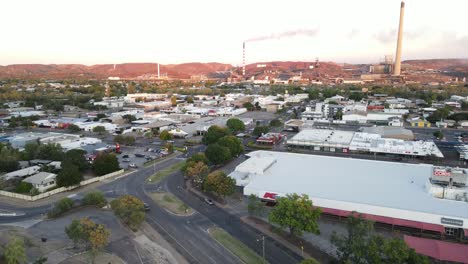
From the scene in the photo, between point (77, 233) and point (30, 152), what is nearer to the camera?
point (77, 233)

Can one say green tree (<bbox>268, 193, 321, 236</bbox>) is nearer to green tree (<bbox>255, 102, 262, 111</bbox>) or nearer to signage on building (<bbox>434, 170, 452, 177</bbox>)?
signage on building (<bbox>434, 170, 452, 177</bbox>)

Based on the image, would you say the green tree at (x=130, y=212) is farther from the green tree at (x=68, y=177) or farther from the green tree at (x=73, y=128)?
the green tree at (x=73, y=128)

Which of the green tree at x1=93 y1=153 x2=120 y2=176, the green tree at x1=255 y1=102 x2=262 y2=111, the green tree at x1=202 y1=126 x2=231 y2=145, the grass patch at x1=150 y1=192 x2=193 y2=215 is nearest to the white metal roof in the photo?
the green tree at x1=202 y1=126 x2=231 y2=145

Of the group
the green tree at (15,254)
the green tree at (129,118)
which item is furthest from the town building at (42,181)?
the green tree at (129,118)

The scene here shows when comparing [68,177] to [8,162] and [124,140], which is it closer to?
[8,162]

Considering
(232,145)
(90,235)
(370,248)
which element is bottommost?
(90,235)

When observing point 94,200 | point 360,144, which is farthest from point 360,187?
point 94,200
